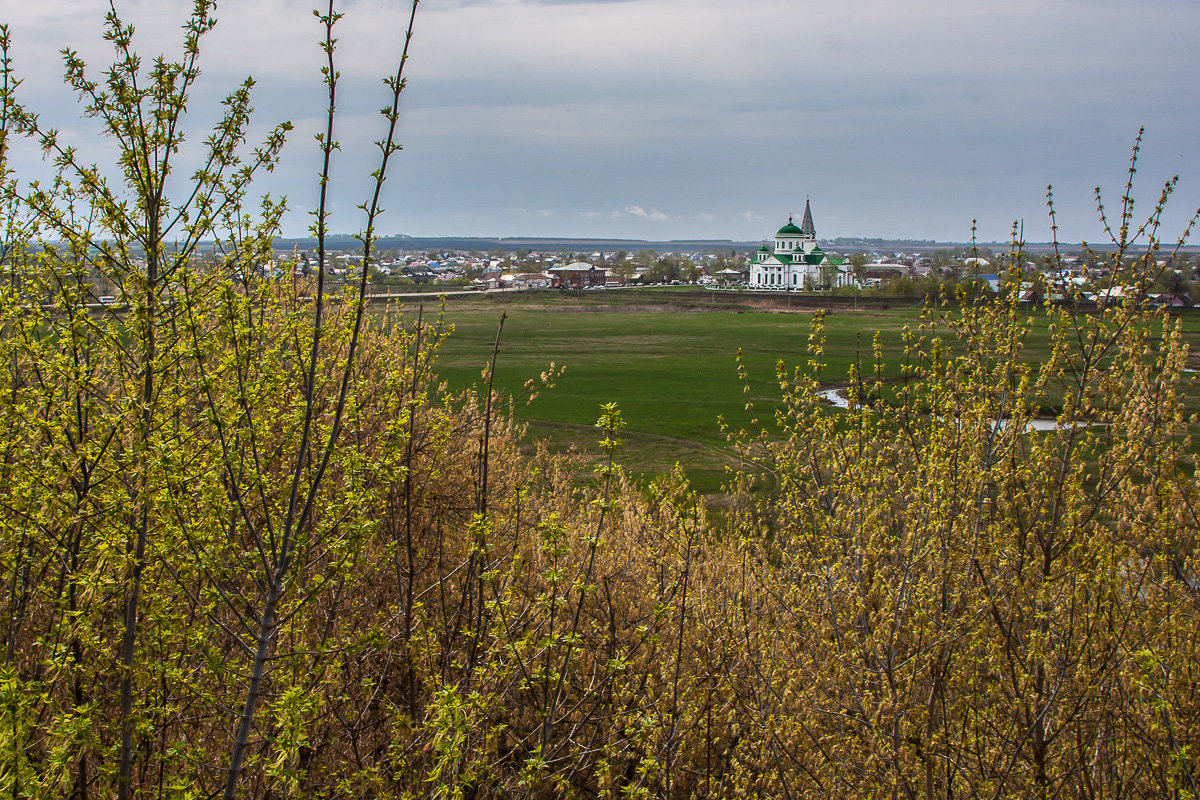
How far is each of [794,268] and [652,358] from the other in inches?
4079

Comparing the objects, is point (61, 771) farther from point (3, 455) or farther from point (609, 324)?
point (609, 324)

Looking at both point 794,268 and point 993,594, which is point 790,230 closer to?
point 794,268

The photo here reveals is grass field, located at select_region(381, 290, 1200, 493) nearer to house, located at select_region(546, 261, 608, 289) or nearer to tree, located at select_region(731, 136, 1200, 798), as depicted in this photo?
tree, located at select_region(731, 136, 1200, 798)

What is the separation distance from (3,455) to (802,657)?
20.1ft

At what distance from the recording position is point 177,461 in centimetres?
476

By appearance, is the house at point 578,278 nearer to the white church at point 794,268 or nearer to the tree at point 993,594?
the white church at point 794,268

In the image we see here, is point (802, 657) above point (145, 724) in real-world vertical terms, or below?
below

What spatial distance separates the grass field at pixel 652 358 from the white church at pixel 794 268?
44.9 m

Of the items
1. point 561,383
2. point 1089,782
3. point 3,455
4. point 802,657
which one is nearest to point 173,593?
point 3,455

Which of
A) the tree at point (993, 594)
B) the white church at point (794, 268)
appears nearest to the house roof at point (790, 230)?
the white church at point (794, 268)

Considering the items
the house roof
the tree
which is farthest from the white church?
the tree

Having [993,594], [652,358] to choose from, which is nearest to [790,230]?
[652,358]

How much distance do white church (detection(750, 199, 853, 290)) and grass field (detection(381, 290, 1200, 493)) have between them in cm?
4488

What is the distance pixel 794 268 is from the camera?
555 ft
